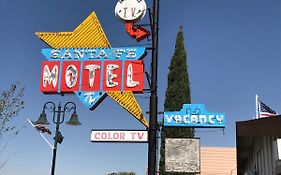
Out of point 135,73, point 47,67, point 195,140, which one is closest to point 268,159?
point 195,140

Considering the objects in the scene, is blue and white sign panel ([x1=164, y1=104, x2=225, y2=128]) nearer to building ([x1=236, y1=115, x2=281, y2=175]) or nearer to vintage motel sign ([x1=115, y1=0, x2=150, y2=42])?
building ([x1=236, y1=115, x2=281, y2=175])

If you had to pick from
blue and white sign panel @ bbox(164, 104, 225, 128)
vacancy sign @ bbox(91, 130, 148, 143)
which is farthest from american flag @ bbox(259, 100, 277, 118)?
vacancy sign @ bbox(91, 130, 148, 143)

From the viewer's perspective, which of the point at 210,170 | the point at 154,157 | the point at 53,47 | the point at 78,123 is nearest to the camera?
the point at 154,157

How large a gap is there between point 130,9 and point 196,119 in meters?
3.21

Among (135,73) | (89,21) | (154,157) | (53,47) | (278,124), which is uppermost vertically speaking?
(89,21)

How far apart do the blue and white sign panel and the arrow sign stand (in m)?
2.06

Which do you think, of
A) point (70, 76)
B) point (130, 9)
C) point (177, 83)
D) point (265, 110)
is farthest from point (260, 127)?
point (177, 83)

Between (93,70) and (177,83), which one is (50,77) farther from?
(177,83)

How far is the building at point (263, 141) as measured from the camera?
35.4ft

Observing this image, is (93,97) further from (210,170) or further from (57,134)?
(210,170)

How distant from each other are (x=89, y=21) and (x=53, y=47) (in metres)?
1.27

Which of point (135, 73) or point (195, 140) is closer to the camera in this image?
point (195, 140)

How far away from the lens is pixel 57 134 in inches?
614

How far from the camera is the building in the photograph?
10781mm
